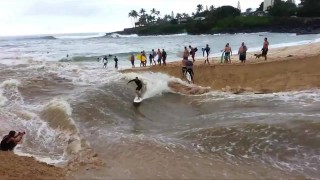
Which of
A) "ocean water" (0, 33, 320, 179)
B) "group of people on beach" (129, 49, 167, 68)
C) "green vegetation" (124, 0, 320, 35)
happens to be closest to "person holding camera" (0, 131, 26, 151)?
"ocean water" (0, 33, 320, 179)

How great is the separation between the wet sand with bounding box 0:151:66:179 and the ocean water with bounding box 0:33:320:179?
1.61 ft

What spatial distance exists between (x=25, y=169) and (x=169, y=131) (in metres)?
5.11

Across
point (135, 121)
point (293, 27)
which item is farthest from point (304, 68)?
point (293, 27)

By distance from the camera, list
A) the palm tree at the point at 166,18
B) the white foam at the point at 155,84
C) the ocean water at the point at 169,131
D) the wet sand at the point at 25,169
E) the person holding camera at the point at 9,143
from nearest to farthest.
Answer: the wet sand at the point at 25,169
the ocean water at the point at 169,131
the person holding camera at the point at 9,143
the white foam at the point at 155,84
the palm tree at the point at 166,18

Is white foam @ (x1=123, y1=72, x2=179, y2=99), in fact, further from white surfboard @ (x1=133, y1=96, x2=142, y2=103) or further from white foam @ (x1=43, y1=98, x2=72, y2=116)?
white foam @ (x1=43, y1=98, x2=72, y2=116)

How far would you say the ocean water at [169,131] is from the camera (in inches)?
352

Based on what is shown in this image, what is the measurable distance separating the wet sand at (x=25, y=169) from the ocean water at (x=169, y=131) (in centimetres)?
49

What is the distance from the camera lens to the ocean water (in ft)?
29.4

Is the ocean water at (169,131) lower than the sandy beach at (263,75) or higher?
lower

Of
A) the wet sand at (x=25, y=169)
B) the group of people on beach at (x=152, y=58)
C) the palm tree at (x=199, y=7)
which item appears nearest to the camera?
the wet sand at (x=25, y=169)

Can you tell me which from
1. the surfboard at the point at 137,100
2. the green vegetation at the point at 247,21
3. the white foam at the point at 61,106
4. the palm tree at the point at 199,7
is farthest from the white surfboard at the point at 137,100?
the palm tree at the point at 199,7

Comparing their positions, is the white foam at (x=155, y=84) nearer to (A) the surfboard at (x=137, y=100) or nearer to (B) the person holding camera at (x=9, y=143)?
(A) the surfboard at (x=137, y=100)

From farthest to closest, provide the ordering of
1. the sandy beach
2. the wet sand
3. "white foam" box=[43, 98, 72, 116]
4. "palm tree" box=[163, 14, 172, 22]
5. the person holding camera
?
"palm tree" box=[163, 14, 172, 22]
the sandy beach
"white foam" box=[43, 98, 72, 116]
the person holding camera
the wet sand

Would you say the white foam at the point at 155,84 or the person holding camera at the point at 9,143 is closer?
the person holding camera at the point at 9,143
